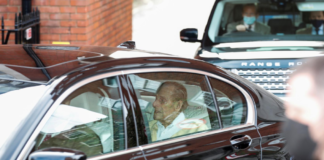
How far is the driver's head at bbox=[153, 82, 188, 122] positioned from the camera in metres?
3.01

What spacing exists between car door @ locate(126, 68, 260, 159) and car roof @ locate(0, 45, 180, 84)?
24cm

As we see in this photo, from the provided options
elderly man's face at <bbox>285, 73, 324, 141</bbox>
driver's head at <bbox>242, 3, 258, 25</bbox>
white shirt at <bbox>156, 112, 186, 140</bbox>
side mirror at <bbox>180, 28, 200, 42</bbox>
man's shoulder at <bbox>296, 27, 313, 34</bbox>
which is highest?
driver's head at <bbox>242, 3, 258, 25</bbox>

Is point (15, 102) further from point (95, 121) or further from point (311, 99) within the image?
point (311, 99)

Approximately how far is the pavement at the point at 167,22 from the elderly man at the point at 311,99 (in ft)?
36.5

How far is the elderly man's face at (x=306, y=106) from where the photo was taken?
131 cm

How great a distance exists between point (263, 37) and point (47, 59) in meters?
4.25

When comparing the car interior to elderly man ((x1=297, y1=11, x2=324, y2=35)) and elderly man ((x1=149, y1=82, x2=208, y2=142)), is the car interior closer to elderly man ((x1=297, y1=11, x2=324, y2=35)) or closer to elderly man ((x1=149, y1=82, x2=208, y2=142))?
elderly man ((x1=149, y1=82, x2=208, y2=142))

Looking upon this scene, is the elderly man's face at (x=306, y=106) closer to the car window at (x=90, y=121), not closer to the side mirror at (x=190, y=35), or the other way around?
the car window at (x=90, y=121)

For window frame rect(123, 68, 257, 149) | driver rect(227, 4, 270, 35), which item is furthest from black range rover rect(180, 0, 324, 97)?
window frame rect(123, 68, 257, 149)

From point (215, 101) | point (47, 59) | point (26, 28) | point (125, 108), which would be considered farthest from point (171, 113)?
point (26, 28)

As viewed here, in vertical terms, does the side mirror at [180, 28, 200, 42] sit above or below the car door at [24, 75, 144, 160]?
above

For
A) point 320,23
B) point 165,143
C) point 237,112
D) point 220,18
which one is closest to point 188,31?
point 220,18

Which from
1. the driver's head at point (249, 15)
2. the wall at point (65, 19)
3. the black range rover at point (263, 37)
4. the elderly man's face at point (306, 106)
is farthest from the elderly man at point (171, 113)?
the wall at point (65, 19)

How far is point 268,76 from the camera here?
19.3ft
